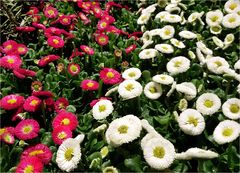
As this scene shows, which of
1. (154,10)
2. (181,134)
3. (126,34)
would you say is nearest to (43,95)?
(181,134)

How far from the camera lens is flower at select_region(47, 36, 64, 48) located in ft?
9.97

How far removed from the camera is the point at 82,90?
9.04 feet

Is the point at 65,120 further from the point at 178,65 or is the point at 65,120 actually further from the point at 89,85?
the point at 178,65

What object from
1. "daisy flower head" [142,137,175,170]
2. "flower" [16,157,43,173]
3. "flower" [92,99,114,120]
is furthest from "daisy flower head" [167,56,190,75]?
"flower" [16,157,43,173]

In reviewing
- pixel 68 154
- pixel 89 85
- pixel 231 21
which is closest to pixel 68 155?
pixel 68 154

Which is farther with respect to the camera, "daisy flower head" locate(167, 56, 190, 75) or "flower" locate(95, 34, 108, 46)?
"flower" locate(95, 34, 108, 46)

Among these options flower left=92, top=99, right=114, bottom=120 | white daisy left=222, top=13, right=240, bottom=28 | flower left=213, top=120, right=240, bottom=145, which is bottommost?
flower left=213, top=120, right=240, bottom=145

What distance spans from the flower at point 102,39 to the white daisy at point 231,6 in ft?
3.53

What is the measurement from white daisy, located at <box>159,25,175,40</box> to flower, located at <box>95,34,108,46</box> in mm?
455

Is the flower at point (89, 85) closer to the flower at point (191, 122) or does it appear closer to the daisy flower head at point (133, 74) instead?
the daisy flower head at point (133, 74)

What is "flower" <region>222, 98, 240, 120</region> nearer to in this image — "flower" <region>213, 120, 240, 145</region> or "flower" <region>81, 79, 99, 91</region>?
"flower" <region>213, 120, 240, 145</region>

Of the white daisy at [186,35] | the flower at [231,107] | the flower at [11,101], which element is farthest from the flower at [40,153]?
the white daisy at [186,35]

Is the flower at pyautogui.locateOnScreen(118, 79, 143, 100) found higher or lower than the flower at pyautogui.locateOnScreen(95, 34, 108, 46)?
higher

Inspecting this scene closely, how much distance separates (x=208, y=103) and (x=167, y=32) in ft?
3.18
